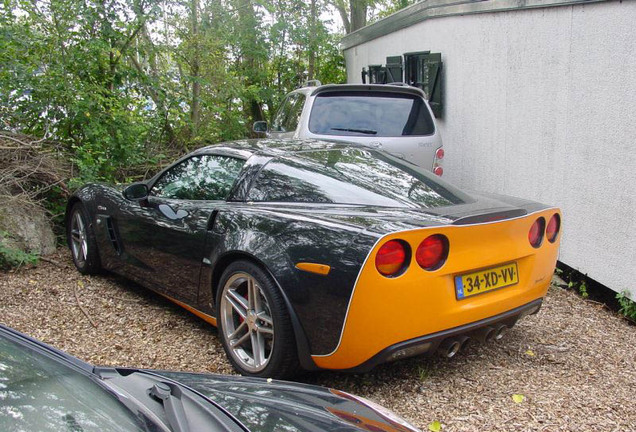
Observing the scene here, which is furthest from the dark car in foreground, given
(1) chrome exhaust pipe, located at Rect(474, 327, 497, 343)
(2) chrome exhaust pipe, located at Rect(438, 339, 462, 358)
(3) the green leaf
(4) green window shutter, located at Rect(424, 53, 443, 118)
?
(4) green window shutter, located at Rect(424, 53, 443, 118)

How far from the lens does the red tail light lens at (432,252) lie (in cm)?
323

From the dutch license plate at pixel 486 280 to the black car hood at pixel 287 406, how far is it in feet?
3.93

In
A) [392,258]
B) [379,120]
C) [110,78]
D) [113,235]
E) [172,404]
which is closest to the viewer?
[172,404]

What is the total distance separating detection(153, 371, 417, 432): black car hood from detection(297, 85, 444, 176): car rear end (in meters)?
4.81

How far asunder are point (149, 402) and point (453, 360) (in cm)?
253

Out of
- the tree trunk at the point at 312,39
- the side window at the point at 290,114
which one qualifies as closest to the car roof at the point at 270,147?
the side window at the point at 290,114

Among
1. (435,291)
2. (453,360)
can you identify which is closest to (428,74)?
(453,360)

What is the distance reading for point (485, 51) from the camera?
25.3 ft

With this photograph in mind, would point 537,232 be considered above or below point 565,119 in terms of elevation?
below

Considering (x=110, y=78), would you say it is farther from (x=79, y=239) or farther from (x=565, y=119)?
(x=565, y=119)

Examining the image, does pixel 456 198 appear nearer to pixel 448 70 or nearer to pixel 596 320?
pixel 596 320

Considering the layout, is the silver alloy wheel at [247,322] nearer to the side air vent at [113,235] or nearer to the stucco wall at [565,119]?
the side air vent at [113,235]

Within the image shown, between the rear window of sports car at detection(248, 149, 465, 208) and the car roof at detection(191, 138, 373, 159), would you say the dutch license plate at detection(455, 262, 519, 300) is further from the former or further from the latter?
the car roof at detection(191, 138, 373, 159)

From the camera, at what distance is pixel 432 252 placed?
3275mm
